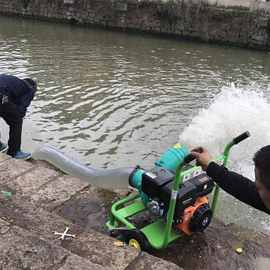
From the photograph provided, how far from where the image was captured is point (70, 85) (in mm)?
10836

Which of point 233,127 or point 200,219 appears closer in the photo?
point 200,219

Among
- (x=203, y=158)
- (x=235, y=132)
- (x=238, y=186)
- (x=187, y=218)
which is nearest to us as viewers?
(x=238, y=186)

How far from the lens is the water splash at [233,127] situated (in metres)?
7.46

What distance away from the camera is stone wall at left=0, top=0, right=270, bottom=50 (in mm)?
17875

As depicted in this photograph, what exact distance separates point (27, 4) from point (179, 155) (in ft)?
63.5

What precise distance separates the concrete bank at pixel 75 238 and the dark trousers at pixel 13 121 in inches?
33.2

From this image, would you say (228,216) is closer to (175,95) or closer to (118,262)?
(118,262)

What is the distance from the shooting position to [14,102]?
5.98 metres

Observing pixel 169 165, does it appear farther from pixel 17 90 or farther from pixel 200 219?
pixel 17 90

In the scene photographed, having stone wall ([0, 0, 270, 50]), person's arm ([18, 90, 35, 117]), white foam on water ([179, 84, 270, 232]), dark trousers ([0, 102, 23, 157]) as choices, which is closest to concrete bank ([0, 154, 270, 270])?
dark trousers ([0, 102, 23, 157])

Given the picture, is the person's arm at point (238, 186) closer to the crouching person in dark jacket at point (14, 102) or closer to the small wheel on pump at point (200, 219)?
the small wheel on pump at point (200, 219)

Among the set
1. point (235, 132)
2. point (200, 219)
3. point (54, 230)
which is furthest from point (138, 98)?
point (54, 230)

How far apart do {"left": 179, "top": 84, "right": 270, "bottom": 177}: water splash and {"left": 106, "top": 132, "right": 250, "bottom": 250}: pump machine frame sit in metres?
2.96

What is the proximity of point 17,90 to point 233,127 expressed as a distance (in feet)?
13.4
